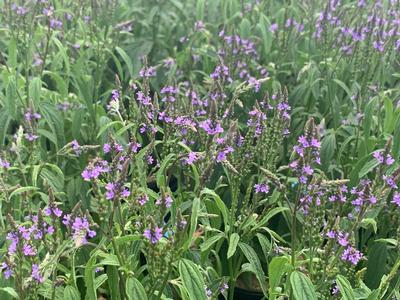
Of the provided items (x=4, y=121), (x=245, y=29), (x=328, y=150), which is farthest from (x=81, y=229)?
A: (x=245, y=29)

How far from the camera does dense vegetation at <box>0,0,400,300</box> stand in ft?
7.44

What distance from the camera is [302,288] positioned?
2197 mm

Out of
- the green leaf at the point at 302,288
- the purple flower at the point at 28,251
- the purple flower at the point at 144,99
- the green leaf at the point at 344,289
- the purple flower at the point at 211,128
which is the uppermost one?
the purple flower at the point at 144,99

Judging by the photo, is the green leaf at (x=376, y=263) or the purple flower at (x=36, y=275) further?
the green leaf at (x=376, y=263)

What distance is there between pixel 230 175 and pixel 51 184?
0.98 m

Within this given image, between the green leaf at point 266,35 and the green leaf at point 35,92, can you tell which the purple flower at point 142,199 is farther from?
the green leaf at point 266,35

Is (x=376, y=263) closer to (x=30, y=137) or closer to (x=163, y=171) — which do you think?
(x=163, y=171)

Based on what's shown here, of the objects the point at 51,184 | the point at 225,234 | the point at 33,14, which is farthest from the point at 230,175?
the point at 33,14

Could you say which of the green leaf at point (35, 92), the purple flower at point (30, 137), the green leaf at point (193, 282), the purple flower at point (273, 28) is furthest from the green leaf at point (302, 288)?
the purple flower at point (273, 28)

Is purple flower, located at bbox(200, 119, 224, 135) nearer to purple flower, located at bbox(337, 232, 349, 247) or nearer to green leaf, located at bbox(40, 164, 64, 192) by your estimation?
purple flower, located at bbox(337, 232, 349, 247)

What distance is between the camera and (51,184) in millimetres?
3135

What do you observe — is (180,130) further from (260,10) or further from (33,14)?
(260,10)

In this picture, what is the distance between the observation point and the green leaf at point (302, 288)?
217 centimetres

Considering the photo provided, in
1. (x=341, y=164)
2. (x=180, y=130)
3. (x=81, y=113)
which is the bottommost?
(x=341, y=164)
